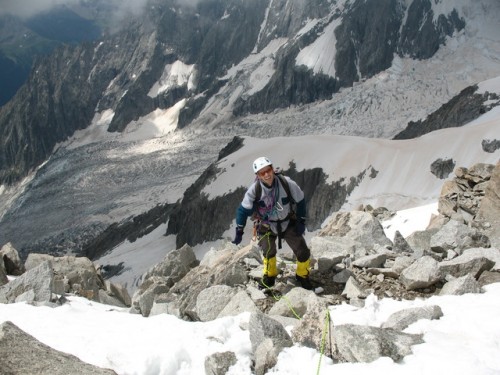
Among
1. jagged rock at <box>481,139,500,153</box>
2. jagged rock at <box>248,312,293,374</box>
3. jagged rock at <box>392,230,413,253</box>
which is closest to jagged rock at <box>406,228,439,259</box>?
jagged rock at <box>392,230,413,253</box>

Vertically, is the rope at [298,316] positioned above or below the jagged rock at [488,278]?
above

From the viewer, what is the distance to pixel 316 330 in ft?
21.1

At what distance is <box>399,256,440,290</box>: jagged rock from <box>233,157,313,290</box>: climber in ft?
Answer: 6.21

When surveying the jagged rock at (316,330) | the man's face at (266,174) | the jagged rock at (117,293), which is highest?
the man's face at (266,174)

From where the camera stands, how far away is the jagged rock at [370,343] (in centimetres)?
565

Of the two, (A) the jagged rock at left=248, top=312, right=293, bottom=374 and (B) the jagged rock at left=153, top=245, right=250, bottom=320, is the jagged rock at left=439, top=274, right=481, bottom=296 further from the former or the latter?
(B) the jagged rock at left=153, top=245, right=250, bottom=320

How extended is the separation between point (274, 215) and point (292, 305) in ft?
6.98

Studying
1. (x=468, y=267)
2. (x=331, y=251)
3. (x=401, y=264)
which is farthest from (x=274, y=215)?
(x=468, y=267)

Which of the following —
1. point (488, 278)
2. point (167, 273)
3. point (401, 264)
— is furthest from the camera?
point (167, 273)

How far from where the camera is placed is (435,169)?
169 feet

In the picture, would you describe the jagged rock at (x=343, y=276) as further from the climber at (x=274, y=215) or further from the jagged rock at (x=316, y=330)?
the jagged rock at (x=316, y=330)

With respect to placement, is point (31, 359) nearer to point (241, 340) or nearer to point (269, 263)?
point (241, 340)

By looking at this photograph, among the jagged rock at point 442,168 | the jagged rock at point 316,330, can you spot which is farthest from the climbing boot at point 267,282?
the jagged rock at point 442,168

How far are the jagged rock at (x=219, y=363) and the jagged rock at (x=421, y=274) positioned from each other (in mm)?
3899
